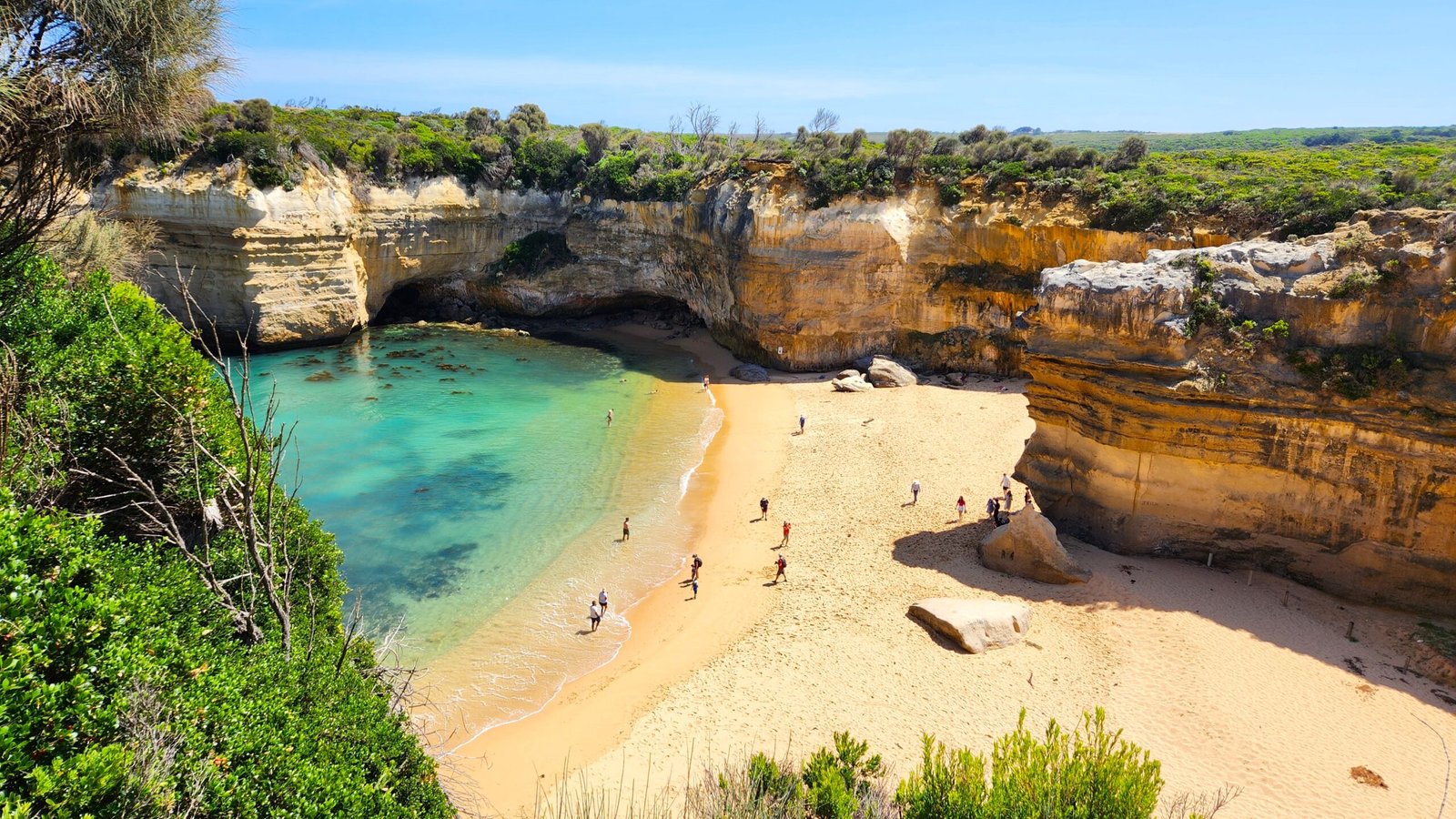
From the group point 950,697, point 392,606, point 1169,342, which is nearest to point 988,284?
point 1169,342

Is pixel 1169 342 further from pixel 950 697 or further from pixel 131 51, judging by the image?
pixel 131 51

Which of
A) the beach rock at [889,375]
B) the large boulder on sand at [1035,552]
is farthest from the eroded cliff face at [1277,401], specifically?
the beach rock at [889,375]

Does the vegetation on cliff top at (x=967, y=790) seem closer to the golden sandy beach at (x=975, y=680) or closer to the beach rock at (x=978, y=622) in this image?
the golden sandy beach at (x=975, y=680)

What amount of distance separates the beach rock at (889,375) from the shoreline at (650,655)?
8.78 meters

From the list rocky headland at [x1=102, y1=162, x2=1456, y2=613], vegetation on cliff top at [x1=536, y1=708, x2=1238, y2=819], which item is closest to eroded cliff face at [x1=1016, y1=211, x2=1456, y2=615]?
rocky headland at [x1=102, y1=162, x2=1456, y2=613]

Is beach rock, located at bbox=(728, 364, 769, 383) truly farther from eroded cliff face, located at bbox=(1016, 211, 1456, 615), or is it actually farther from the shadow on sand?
eroded cliff face, located at bbox=(1016, 211, 1456, 615)

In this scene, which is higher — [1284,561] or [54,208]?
[54,208]

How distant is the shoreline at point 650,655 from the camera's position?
13.1 m

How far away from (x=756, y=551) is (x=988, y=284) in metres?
19.4

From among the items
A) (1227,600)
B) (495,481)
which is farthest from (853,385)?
(1227,600)

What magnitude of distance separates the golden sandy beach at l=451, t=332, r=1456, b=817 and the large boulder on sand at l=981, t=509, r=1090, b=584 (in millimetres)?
354

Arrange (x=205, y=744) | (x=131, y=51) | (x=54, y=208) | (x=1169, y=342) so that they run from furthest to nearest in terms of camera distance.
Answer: (x=1169, y=342), (x=54, y=208), (x=131, y=51), (x=205, y=744)

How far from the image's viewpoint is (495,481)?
25.0 meters

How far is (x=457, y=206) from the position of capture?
141 ft
